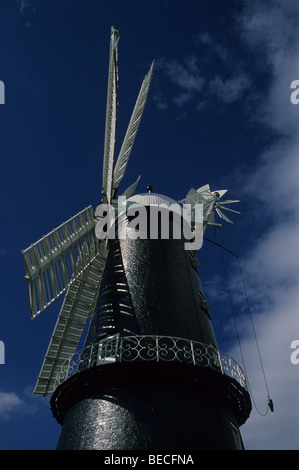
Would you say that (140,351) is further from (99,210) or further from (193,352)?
(99,210)

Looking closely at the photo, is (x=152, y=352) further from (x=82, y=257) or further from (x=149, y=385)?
(x=82, y=257)

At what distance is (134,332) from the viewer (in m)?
12.3

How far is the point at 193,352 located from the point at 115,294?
3.89m

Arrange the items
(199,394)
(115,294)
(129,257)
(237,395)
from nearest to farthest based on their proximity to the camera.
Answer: (199,394)
(237,395)
(115,294)
(129,257)

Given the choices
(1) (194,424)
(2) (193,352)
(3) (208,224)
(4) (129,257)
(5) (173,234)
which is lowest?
(1) (194,424)

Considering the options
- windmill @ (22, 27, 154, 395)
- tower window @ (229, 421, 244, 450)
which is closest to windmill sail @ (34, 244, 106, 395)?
windmill @ (22, 27, 154, 395)

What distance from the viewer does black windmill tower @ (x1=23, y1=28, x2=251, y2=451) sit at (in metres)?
10.3

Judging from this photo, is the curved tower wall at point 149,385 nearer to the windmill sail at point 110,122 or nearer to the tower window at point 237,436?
the tower window at point 237,436

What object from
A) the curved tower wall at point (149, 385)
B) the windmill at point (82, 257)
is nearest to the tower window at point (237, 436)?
the curved tower wall at point (149, 385)

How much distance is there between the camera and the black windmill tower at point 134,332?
1031cm

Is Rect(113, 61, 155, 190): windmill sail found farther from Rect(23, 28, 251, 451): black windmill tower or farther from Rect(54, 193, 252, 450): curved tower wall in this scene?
Rect(54, 193, 252, 450): curved tower wall

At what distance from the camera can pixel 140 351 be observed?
37.9 feet

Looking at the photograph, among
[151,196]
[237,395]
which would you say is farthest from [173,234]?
[237,395]

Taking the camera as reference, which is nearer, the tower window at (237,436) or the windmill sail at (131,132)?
the tower window at (237,436)
